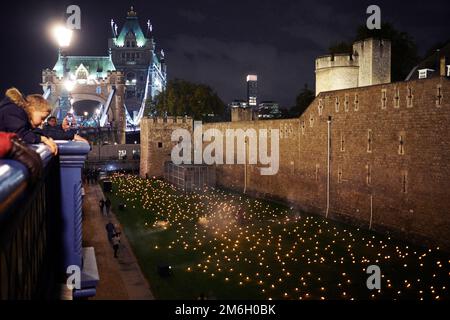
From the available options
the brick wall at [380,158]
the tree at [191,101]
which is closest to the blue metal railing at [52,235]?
the brick wall at [380,158]

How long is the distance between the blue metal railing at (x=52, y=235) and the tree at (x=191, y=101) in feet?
193

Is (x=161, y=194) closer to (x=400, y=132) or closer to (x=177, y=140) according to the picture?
(x=177, y=140)

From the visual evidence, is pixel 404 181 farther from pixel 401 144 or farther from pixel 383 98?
pixel 383 98

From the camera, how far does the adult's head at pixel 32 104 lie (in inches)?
162

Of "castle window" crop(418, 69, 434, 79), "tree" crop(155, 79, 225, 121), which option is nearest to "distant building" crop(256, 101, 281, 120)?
"tree" crop(155, 79, 225, 121)

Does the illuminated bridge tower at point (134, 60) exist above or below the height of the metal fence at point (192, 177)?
above

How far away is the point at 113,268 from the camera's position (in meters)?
16.5

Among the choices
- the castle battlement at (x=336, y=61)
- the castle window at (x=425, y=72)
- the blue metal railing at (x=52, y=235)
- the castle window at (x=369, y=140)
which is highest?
the castle battlement at (x=336, y=61)

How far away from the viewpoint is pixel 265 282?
15258 millimetres

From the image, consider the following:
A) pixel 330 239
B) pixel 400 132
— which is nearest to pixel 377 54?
pixel 400 132

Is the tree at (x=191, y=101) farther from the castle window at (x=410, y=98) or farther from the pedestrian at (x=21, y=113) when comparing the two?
the pedestrian at (x=21, y=113)
